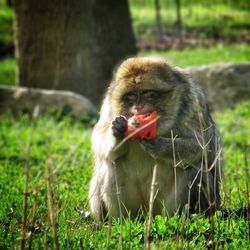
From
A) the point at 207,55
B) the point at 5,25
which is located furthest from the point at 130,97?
the point at 5,25

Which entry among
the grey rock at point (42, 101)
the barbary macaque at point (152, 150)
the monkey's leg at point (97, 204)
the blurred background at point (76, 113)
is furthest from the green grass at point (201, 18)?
the monkey's leg at point (97, 204)

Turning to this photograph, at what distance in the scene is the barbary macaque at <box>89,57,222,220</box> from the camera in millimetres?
5227

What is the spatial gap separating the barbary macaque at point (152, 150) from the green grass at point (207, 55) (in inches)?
421

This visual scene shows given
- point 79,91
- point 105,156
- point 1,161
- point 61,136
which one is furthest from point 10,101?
point 105,156

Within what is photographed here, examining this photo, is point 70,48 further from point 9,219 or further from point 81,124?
point 9,219

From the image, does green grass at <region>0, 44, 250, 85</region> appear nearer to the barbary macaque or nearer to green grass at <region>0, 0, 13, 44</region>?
green grass at <region>0, 0, 13, 44</region>

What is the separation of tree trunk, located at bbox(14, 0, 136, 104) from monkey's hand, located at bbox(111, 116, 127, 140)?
7025mm

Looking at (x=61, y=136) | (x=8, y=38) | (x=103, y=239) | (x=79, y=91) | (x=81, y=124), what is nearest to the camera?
(x=103, y=239)

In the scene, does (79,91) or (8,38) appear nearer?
(79,91)

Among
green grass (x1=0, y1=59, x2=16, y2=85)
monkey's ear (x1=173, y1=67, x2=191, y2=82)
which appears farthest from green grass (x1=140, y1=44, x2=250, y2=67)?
monkey's ear (x1=173, y1=67, x2=191, y2=82)

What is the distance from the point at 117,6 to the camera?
12359mm

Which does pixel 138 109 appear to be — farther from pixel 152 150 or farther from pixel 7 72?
pixel 7 72

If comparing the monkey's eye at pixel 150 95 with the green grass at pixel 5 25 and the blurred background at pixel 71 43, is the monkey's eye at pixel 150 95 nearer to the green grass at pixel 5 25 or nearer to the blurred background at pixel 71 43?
the blurred background at pixel 71 43

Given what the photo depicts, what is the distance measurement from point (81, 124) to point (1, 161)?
3132mm
